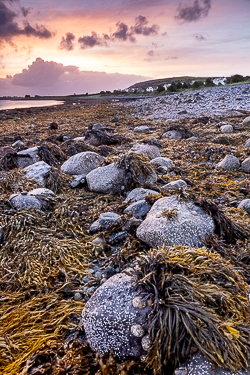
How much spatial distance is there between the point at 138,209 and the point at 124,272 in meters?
1.48

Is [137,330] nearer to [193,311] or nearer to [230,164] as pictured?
[193,311]

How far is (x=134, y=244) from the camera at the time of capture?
2801 mm

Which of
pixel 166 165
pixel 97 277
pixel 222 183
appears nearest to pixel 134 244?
pixel 97 277

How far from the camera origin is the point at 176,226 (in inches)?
103

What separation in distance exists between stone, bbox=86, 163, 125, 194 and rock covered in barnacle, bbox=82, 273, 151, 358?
2580mm

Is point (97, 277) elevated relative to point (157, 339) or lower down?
lower down

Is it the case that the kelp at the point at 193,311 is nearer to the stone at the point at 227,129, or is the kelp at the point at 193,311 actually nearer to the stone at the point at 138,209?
the stone at the point at 138,209

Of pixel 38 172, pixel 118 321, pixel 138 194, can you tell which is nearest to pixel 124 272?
pixel 118 321

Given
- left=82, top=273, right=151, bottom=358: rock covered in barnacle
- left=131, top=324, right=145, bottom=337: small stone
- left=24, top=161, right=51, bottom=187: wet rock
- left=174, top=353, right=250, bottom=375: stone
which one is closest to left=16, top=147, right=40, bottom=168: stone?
left=24, top=161, right=51, bottom=187: wet rock

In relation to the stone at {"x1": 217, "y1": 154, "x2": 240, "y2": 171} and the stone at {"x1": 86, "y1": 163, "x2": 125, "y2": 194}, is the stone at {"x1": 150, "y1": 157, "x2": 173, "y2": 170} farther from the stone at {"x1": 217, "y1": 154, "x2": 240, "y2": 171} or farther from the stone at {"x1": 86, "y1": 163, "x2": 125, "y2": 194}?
the stone at {"x1": 86, "y1": 163, "x2": 125, "y2": 194}

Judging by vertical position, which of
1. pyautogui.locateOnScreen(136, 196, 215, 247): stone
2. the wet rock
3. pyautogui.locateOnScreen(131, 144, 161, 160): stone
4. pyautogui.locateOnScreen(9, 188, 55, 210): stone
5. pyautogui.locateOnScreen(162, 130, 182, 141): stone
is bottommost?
pyautogui.locateOnScreen(162, 130, 182, 141): stone

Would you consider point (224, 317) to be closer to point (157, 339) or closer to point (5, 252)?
point (157, 339)

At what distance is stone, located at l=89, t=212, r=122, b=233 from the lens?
126 inches

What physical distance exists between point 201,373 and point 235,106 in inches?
579
